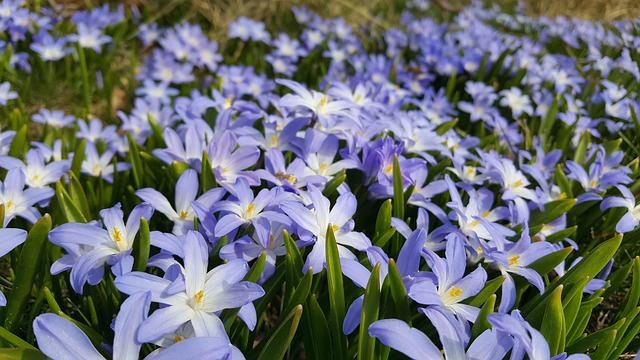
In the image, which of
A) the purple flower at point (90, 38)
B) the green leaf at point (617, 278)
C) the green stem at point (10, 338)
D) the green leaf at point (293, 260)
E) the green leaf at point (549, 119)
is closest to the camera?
the green stem at point (10, 338)

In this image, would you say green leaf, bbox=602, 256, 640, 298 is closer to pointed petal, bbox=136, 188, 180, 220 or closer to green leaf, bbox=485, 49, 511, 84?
pointed petal, bbox=136, 188, 180, 220

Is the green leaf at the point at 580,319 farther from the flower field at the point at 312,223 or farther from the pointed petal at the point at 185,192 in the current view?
the pointed petal at the point at 185,192

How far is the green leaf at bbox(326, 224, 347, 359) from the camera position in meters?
1.09

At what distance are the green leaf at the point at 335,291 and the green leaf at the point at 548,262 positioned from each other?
56cm

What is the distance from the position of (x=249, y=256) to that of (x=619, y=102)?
234 cm

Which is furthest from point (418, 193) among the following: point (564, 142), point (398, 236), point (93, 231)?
point (564, 142)

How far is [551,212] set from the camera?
5.57 ft

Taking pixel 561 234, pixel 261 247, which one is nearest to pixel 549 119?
pixel 561 234

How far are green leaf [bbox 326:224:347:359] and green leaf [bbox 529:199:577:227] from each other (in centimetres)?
91

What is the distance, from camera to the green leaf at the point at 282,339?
3.17 feet

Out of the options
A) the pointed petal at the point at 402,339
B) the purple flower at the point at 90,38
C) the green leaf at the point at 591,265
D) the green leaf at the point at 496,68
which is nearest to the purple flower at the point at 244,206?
the pointed petal at the point at 402,339

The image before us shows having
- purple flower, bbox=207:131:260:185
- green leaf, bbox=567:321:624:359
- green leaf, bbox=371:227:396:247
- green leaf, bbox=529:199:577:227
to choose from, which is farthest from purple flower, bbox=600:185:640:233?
purple flower, bbox=207:131:260:185

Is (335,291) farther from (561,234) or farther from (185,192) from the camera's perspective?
(561,234)

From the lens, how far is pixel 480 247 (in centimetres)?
138
